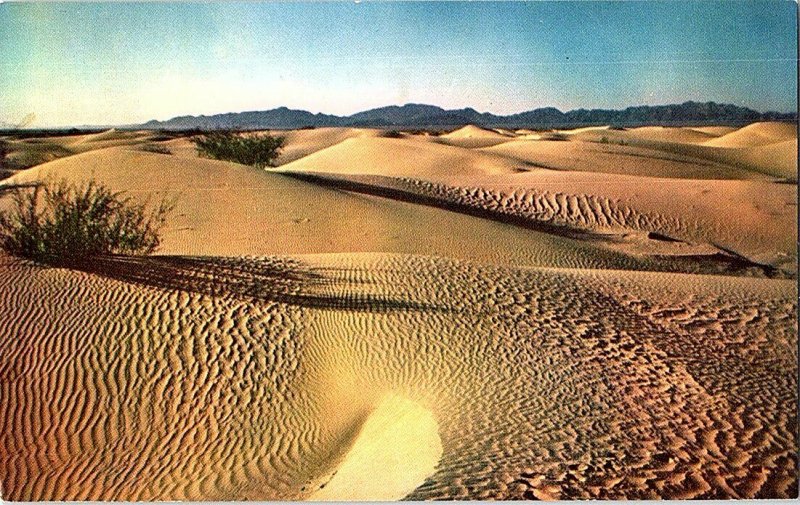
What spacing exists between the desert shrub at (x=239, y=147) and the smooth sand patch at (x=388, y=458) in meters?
14.9

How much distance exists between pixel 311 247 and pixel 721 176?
1498 cm

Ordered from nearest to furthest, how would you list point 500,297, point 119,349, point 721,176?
point 119,349
point 500,297
point 721,176

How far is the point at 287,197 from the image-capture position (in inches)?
551

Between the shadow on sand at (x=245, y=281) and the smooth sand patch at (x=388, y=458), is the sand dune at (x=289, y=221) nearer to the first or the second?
the shadow on sand at (x=245, y=281)

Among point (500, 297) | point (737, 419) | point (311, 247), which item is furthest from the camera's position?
point (311, 247)

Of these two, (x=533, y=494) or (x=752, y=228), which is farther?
(x=752, y=228)

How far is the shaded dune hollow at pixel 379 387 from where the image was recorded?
5805 mm

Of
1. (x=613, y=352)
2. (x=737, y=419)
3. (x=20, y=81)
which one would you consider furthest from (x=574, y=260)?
(x=20, y=81)

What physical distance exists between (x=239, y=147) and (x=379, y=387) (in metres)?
15.0

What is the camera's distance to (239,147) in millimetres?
20703

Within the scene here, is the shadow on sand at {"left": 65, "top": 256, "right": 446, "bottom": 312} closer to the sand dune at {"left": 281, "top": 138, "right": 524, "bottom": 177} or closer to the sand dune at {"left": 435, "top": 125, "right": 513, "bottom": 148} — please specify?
the sand dune at {"left": 281, "top": 138, "right": 524, "bottom": 177}

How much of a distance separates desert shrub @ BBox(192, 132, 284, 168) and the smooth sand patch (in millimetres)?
14883

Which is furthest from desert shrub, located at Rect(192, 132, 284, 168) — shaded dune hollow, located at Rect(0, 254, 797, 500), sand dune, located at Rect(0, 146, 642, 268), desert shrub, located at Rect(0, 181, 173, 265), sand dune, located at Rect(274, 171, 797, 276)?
shaded dune hollow, located at Rect(0, 254, 797, 500)

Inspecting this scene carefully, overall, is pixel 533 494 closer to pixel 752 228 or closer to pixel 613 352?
pixel 613 352
